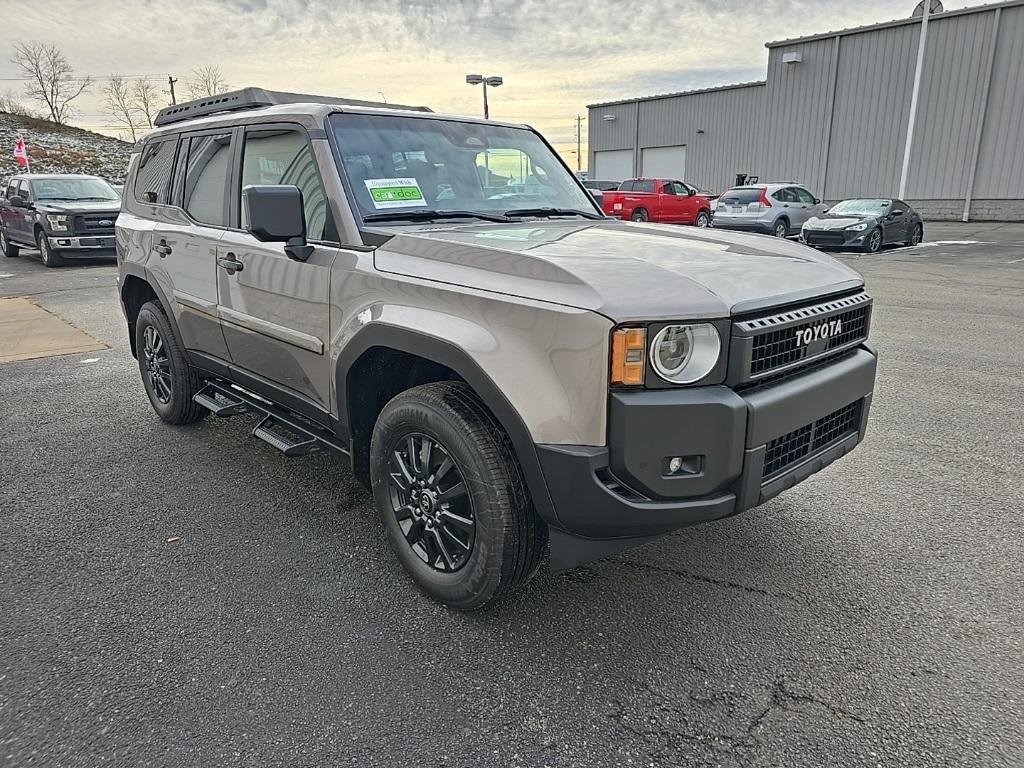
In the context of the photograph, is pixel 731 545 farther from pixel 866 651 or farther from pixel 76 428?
pixel 76 428

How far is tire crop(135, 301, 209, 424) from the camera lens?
4.62 meters

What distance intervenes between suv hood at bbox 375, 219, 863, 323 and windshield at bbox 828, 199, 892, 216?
1574cm

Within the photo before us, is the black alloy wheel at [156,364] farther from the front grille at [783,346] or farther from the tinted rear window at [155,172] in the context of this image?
the front grille at [783,346]

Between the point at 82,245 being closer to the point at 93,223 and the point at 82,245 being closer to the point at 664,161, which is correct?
the point at 93,223

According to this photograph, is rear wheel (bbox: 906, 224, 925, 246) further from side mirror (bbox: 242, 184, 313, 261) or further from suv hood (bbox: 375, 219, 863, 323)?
side mirror (bbox: 242, 184, 313, 261)

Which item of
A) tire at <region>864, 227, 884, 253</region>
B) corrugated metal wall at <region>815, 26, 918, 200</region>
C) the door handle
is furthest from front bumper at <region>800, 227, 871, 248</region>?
the door handle

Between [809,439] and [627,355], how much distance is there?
3.06ft

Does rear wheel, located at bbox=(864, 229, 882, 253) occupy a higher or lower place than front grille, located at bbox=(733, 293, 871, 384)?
lower

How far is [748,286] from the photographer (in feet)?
7.97

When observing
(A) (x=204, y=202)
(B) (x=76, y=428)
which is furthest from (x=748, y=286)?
(B) (x=76, y=428)

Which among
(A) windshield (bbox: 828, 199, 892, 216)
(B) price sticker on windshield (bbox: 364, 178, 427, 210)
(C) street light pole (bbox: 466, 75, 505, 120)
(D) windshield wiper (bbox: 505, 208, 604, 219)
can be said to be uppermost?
(C) street light pole (bbox: 466, 75, 505, 120)

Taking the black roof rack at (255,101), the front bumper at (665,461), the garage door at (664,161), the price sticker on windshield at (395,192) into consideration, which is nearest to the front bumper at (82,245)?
the black roof rack at (255,101)

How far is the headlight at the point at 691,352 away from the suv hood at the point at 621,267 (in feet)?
0.21

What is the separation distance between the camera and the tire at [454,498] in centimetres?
245
